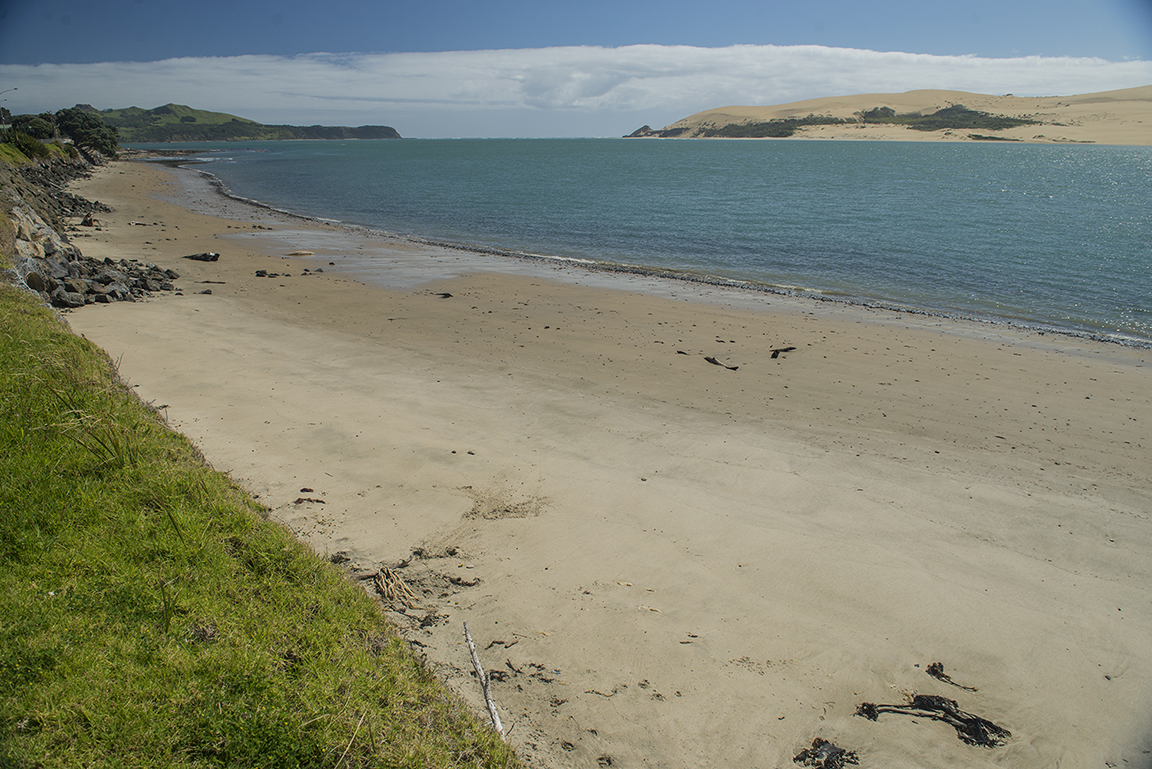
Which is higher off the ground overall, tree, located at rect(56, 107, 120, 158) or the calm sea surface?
tree, located at rect(56, 107, 120, 158)

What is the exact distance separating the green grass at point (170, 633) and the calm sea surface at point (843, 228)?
2076cm

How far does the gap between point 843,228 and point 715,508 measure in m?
33.6

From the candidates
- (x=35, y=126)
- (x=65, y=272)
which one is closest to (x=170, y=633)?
(x=65, y=272)

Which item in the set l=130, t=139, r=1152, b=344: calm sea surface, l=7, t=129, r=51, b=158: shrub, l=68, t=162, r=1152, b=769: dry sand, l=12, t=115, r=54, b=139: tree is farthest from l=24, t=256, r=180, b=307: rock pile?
l=12, t=115, r=54, b=139: tree

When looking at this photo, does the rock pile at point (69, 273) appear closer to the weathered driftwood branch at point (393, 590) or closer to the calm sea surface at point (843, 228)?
the weathered driftwood branch at point (393, 590)

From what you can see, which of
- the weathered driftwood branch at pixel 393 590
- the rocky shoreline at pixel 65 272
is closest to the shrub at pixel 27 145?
the rocky shoreline at pixel 65 272

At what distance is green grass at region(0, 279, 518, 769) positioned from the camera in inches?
127

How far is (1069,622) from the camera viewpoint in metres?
5.92

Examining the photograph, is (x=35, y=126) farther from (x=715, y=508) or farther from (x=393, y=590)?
(x=715, y=508)

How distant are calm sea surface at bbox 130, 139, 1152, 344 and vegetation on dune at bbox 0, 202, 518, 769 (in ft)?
68.3

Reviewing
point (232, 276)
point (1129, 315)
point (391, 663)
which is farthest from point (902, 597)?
point (232, 276)

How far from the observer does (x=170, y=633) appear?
3.84 meters

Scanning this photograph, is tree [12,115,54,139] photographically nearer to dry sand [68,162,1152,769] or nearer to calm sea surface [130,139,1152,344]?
calm sea surface [130,139,1152,344]

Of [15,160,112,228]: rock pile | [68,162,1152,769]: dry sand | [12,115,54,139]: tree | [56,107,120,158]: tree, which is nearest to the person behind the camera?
[68,162,1152,769]: dry sand
